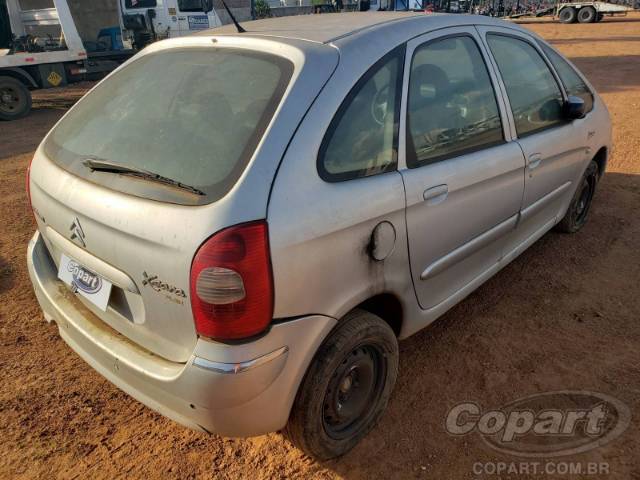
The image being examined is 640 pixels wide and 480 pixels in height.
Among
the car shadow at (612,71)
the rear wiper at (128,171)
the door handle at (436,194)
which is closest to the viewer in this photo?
the rear wiper at (128,171)

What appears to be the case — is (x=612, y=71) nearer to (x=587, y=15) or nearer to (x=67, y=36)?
(x=67, y=36)

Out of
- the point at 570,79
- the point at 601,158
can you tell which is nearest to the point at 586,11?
the point at 601,158

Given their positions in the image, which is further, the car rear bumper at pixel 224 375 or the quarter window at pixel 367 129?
the quarter window at pixel 367 129

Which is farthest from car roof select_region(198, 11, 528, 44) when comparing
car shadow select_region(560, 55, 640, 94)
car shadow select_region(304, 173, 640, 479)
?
car shadow select_region(560, 55, 640, 94)

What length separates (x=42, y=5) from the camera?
34.8ft

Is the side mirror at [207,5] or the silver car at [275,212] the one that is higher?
the side mirror at [207,5]

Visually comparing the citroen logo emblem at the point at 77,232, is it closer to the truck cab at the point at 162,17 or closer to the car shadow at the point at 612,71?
the car shadow at the point at 612,71

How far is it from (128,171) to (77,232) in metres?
0.34

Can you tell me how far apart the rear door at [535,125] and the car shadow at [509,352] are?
418 mm

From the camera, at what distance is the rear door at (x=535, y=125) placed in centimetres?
279

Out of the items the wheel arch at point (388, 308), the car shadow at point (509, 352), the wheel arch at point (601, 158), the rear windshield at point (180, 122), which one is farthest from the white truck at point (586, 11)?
the rear windshield at point (180, 122)

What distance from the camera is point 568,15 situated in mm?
26062

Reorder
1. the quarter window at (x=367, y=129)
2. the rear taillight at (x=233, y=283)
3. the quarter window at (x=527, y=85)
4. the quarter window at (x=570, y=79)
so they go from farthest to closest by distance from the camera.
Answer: the quarter window at (x=570, y=79) < the quarter window at (x=527, y=85) < the quarter window at (x=367, y=129) < the rear taillight at (x=233, y=283)

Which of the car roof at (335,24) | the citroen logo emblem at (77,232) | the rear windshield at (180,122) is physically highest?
the car roof at (335,24)
